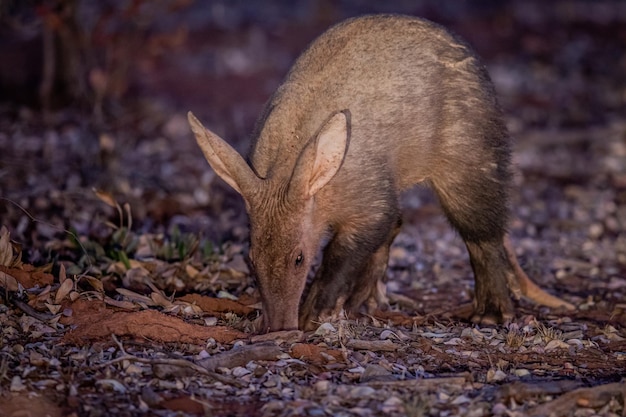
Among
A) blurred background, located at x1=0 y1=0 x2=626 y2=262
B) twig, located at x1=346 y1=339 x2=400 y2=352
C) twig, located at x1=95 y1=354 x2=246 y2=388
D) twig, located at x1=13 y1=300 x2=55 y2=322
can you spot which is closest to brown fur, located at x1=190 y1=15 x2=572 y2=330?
twig, located at x1=346 y1=339 x2=400 y2=352

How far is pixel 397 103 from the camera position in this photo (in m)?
6.54

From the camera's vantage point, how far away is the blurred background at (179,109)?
29.4 ft

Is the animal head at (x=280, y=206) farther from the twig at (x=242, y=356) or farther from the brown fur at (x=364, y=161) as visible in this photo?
the twig at (x=242, y=356)

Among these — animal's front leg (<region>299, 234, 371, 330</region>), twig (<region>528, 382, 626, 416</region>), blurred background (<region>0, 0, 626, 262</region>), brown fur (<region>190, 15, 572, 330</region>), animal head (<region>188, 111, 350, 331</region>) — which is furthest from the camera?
blurred background (<region>0, 0, 626, 262</region>)

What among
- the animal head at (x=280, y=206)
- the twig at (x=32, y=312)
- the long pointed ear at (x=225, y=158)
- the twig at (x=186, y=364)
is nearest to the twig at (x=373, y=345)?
the animal head at (x=280, y=206)

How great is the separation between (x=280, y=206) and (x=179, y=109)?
702 cm

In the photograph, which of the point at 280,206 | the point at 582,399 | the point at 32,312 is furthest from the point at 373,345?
the point at 32,312

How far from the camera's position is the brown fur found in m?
5.96

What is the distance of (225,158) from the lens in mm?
5852

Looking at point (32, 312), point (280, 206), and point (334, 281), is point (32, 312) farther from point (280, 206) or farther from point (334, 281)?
point (334, 281)

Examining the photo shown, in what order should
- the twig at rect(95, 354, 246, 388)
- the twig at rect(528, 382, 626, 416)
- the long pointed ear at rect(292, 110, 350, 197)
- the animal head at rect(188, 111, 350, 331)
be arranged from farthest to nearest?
the animal head at rect(188, 111, 350, 331)
the long pointed ear at rect(292, 110, 350, 197)
the twig at rect(95, 354, 246, 388)
the twig at rect(528, 382, 626, 416)

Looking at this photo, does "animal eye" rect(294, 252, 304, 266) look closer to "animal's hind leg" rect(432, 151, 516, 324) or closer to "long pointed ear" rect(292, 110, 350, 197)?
"long pointed ear" rect(292, 110, 350, 197)

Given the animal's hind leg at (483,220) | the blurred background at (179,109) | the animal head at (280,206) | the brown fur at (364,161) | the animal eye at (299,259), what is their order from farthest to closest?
the blurred background at (179,109), the animal's hind leg at (483,220), the animal eye at (299,259), the brown fur at (364,161), the animal head at (280,206)

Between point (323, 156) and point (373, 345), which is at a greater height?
point (323, 156)
